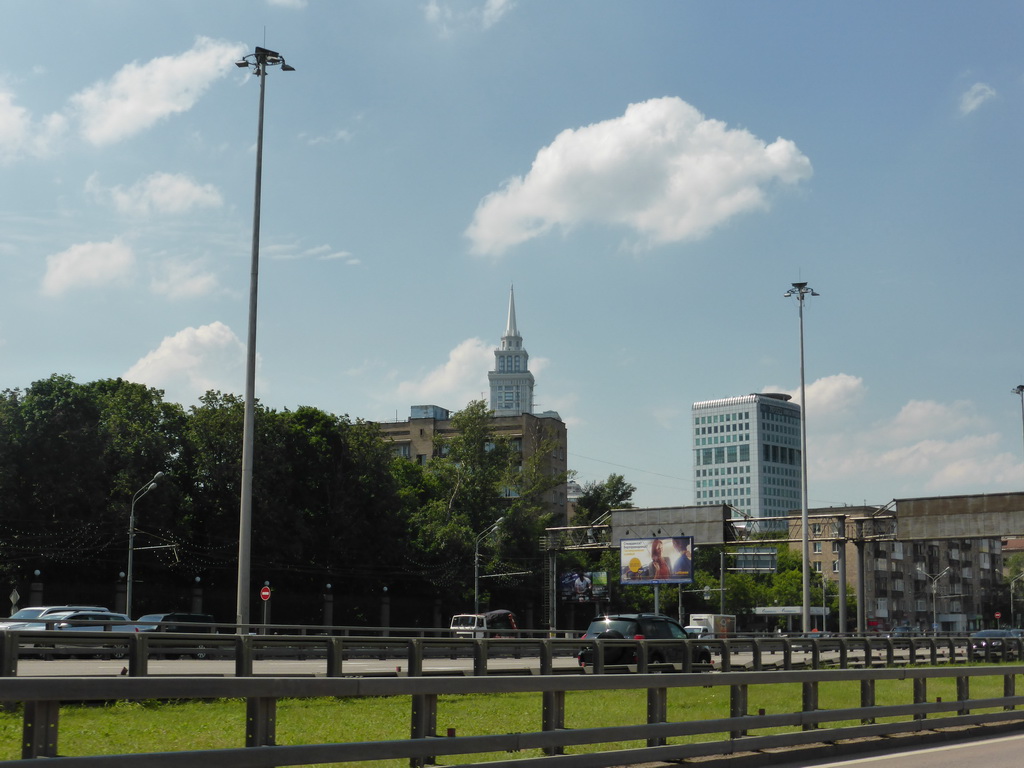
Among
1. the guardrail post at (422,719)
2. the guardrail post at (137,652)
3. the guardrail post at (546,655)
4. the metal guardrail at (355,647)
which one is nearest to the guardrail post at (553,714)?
the guardrail post at (422,719)

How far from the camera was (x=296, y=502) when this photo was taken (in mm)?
76375

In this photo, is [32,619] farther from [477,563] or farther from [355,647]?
[477,563]

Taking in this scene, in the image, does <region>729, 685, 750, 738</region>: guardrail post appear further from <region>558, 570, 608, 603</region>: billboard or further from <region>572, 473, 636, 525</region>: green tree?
<region>572, 473, 636, 525</region>: green tree

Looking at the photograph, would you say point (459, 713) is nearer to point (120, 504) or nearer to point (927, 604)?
point (120, 504)

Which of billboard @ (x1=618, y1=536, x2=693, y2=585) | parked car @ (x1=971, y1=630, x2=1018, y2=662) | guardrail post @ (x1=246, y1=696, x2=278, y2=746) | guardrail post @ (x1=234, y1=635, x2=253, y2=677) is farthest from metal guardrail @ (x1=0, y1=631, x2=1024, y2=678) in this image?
billboard @ (x1=618, y1=536, x2=693, y2=585)

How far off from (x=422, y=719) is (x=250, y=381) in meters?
22.6

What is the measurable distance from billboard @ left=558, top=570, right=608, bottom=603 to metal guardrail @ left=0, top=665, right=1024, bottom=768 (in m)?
77.8

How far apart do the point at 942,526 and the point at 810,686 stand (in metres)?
39.5

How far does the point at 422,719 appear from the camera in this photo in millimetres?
10328

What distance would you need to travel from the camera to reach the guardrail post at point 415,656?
1367 cm

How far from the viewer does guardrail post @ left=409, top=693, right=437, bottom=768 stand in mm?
10305

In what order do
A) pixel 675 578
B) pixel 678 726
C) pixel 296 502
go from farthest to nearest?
pixel 296 502 < pixel 675 578 < pixel 678 726

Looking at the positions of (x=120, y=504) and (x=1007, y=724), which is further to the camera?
(x=120, y=504)

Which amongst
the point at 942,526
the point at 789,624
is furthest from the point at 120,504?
the point at 789,624
